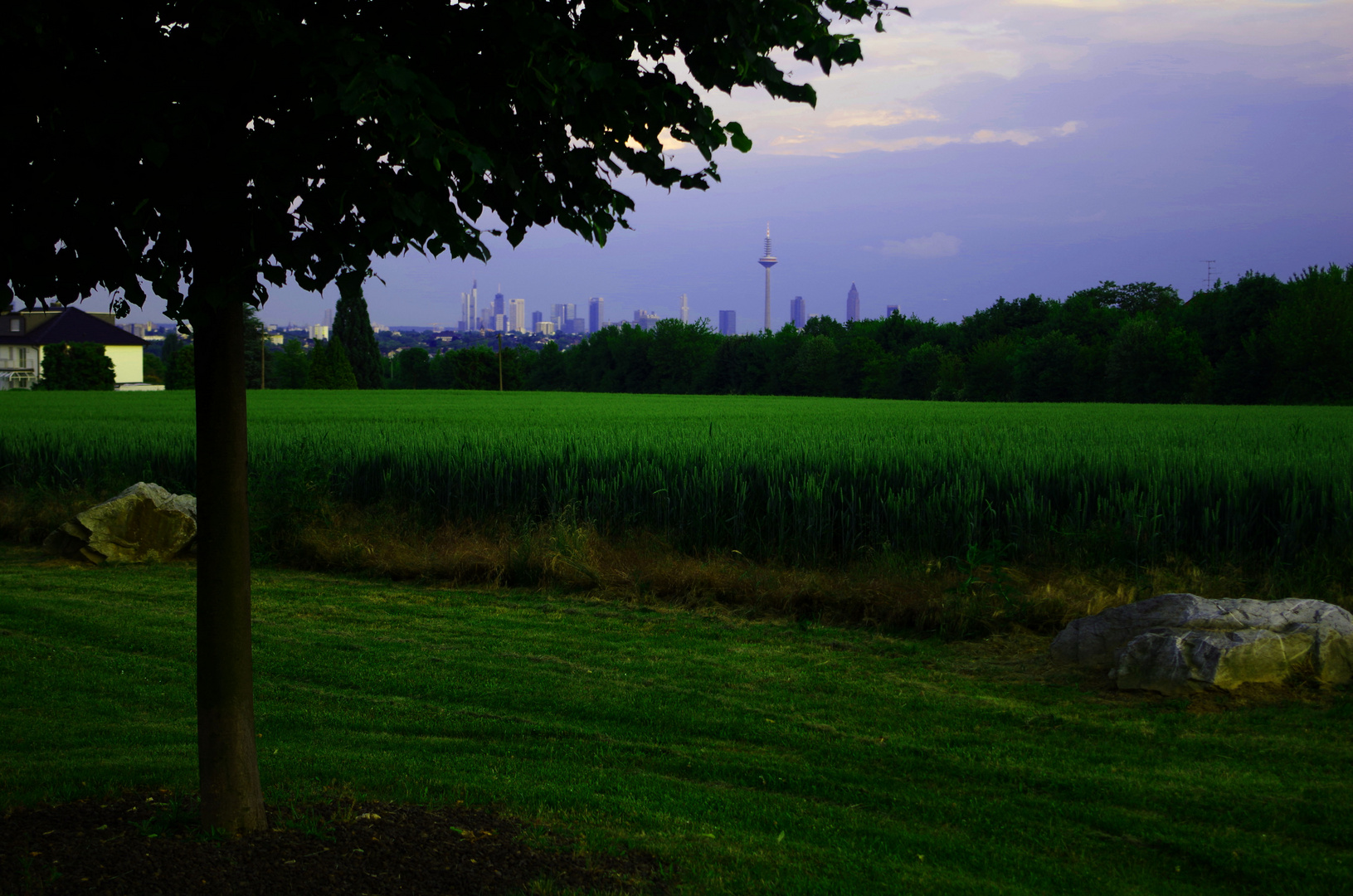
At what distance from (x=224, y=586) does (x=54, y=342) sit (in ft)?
353

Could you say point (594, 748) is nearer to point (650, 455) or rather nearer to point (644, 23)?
point (644, 23)

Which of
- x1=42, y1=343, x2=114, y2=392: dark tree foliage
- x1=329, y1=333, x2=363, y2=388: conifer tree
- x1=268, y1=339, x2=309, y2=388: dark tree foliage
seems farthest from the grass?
x1=268, y1=339, x2=309, y2=388: dark tree foliage

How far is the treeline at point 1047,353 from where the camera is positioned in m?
70.4

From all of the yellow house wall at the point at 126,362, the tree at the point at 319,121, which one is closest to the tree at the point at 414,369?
the yellow house wall at the point at 126,362

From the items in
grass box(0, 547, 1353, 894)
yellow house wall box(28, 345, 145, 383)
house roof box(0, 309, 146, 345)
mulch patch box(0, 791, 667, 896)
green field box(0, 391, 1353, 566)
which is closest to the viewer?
mulch patch box(0, 791, 667, 896)

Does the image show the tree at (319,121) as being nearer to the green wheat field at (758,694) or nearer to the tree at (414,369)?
the green wheat field at (758,694)

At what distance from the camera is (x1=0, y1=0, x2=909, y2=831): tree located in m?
2.43

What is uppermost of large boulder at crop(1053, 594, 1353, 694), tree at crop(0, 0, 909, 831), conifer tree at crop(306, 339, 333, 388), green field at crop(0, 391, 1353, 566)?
conifer tree at crop(306, 339, 333, 388)

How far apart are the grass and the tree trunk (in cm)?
66

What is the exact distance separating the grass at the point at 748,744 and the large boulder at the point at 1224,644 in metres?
0.21

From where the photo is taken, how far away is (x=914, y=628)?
28.6 ft

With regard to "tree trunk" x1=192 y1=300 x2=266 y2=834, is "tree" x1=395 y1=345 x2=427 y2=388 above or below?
above

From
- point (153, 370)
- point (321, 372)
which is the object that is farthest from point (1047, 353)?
point (153, 370)

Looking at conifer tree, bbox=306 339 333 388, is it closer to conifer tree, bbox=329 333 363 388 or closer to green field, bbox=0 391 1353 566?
conifer tree, bbox=329 333 363 388
